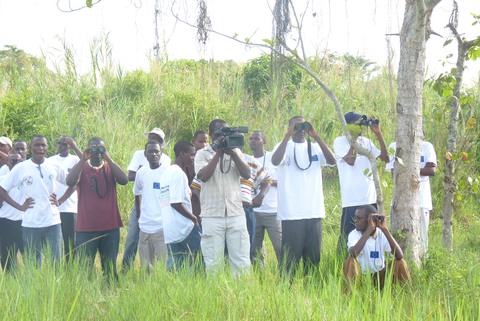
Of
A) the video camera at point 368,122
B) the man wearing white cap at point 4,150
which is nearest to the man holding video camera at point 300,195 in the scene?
the video camera at point 368,122

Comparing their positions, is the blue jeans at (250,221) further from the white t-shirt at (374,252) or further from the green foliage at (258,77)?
the green foliage at (258,77)

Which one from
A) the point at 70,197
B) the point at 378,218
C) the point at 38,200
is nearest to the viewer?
the point at 378,218

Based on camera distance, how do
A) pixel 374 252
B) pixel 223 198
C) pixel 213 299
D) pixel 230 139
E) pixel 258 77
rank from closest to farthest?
pixel 213 299, pixel 374 252, pixel 230 139, pixel 223 198, pixel 258 77

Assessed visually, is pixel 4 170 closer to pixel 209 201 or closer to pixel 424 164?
pixel 209 201

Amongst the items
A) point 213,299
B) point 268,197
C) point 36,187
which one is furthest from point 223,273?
point 36,187

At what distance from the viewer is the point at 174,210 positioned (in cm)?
665

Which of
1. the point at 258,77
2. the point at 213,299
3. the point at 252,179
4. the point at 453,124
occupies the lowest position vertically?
the point at 213,299

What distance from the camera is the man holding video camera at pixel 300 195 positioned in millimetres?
6730

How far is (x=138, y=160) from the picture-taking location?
26.6ft

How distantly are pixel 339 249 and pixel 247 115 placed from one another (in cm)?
694

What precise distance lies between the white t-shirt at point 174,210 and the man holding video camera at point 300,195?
823 millimetres

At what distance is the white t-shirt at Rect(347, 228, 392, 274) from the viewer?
591 centimetres

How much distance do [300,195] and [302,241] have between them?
41 cm

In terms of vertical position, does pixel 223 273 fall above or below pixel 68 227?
below
